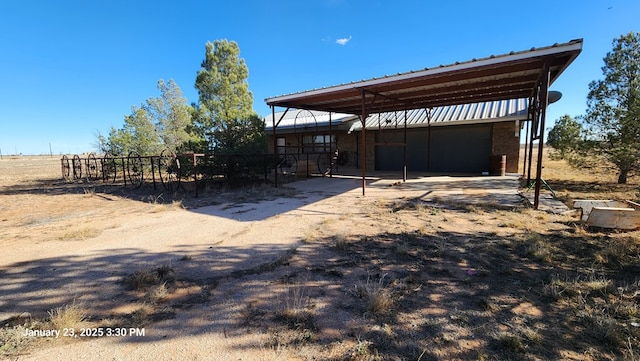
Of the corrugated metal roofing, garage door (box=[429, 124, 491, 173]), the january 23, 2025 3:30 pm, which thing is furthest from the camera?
garage door (box=[429, 124, 491, 173])

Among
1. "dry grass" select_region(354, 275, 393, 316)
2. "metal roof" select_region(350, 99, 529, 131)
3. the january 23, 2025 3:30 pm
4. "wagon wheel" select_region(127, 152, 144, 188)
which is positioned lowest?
the january 23, 2025 3:30 pm

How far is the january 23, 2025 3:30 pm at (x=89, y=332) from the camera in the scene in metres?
2.01

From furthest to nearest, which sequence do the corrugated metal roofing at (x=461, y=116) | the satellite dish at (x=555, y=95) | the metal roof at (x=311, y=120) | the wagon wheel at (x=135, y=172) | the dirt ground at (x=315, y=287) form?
the metal roof at (x=311, y=120) < the corrugated metal roofing at (x=461, y=116) < the wagon wheel at (x=135, y=172) < the satellite dish at (x=555, y=95) < the dirt ground at (x=315, y=287)

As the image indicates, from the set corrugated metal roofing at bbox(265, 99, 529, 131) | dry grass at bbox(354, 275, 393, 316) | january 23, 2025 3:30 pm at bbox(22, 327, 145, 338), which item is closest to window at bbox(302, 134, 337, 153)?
corrugated metal roofing at bbox(265, 99, 529, 131)

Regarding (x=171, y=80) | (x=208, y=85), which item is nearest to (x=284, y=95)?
(x=208, y=85)

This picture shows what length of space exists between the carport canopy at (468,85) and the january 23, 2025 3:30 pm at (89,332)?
639 cm

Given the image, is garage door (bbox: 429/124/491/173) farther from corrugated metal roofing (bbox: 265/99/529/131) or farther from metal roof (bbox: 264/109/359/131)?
metal roof (bbox: 264/109/359/131)

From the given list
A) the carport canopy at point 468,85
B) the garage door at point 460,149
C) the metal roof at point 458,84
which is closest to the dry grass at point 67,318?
the carport canopy at point 468,85

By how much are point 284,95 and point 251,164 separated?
300 cm

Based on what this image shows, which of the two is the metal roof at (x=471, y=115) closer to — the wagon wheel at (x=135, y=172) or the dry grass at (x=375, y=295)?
the dry grass at (x=375, y=295)

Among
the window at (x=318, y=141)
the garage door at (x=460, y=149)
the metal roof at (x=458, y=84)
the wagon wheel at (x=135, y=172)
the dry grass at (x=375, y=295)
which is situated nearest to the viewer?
the dry grass at (x=375, y=295)

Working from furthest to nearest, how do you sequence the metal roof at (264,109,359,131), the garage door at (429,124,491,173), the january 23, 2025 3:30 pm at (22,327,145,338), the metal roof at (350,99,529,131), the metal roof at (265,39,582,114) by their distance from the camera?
1. the metal roof at (264,109,359,131)
2. the garage door at (429,124,491,173)
3. the metal roof at (350,99,529,131)
4. the metal roof at (265,39,582,114)
5. the january 23, 2025 3:30 pm at (22,327,145,338)

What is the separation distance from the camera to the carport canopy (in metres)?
5.26

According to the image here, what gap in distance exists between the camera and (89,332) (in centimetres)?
205
